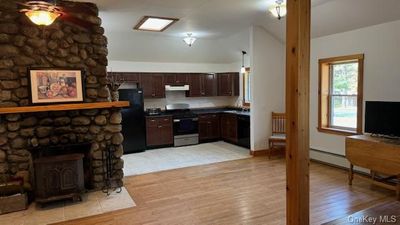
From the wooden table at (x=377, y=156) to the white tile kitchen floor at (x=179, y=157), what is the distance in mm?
2308

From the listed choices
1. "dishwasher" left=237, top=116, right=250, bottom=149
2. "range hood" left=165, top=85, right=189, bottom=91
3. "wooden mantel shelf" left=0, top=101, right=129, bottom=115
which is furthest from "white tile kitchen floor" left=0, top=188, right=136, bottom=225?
"range hood" left=165, top=85, right=189, bottom=91

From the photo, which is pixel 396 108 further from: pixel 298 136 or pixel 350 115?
pixel 298 136

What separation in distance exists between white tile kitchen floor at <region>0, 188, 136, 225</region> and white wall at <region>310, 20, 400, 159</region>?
154 inches

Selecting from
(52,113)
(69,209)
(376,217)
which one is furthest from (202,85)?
(376,217)

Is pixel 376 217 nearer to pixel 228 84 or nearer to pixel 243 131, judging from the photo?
pixel 243 131

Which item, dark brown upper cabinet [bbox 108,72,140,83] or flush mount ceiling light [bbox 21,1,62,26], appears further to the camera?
dark brown upper cabinet [bbox 108,72,140,83]

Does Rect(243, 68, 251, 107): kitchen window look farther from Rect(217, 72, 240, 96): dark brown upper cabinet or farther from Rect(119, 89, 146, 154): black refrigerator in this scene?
Rect(119, 89, 146, 154): black refrigerator

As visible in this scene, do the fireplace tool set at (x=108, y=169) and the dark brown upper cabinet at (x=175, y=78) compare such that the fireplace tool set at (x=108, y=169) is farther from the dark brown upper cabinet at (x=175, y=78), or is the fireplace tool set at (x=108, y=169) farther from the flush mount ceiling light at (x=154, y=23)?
the dark brown upper cabinet at (x=175, y=78)

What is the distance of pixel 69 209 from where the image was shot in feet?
11.5

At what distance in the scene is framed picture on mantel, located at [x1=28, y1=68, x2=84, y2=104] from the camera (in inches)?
146

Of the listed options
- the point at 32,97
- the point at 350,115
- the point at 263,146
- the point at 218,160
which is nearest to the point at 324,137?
the point at 350,115

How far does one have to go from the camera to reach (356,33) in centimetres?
452

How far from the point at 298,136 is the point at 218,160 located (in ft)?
11.8

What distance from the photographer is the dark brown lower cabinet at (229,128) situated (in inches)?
276
